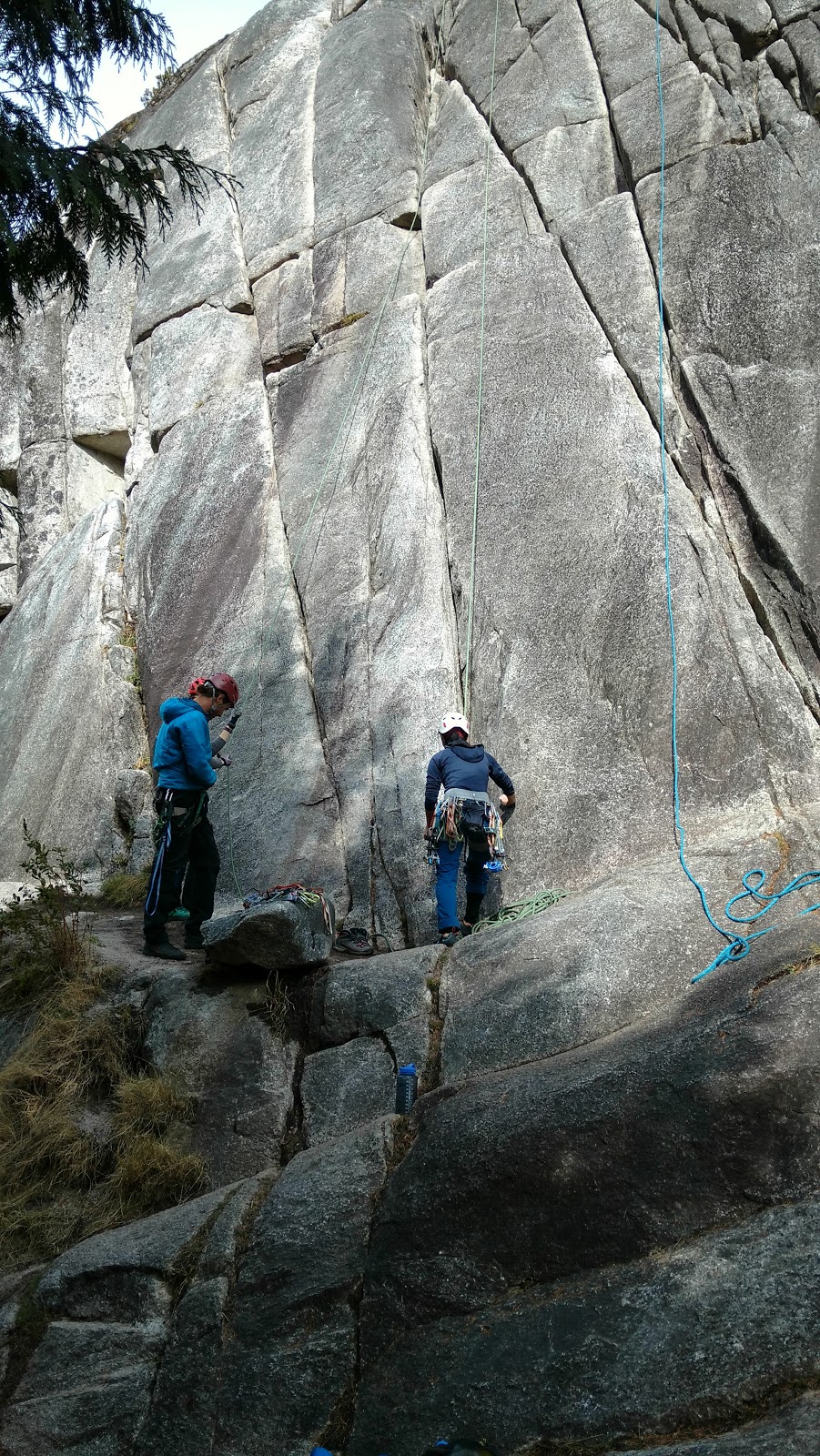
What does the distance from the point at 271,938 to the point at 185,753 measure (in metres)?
1.98

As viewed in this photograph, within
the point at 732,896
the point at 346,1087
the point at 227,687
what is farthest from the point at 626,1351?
the point at 227,687

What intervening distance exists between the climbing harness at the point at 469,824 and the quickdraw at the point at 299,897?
876 millimetres

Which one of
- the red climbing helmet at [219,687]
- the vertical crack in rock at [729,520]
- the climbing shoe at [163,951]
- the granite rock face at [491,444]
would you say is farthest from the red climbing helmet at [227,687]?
the vertical crack in rock at [729,520]

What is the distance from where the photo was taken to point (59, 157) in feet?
22.8

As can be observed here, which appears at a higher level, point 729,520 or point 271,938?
point 729,520

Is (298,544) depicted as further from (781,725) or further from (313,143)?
(313,143)

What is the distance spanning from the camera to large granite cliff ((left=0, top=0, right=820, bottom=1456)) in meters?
4.89

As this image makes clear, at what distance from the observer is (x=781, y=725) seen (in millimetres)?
8930

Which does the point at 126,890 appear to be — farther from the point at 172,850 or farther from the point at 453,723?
the point at 453,723

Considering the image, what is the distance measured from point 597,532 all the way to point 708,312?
262 cm

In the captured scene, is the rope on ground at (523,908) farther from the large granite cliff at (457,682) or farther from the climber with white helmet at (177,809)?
the climber with white helmet at (177,809)

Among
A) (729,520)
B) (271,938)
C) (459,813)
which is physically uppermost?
(729,520)

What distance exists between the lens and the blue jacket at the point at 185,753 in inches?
358

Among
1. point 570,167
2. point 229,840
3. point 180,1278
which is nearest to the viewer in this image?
point 180,1278
